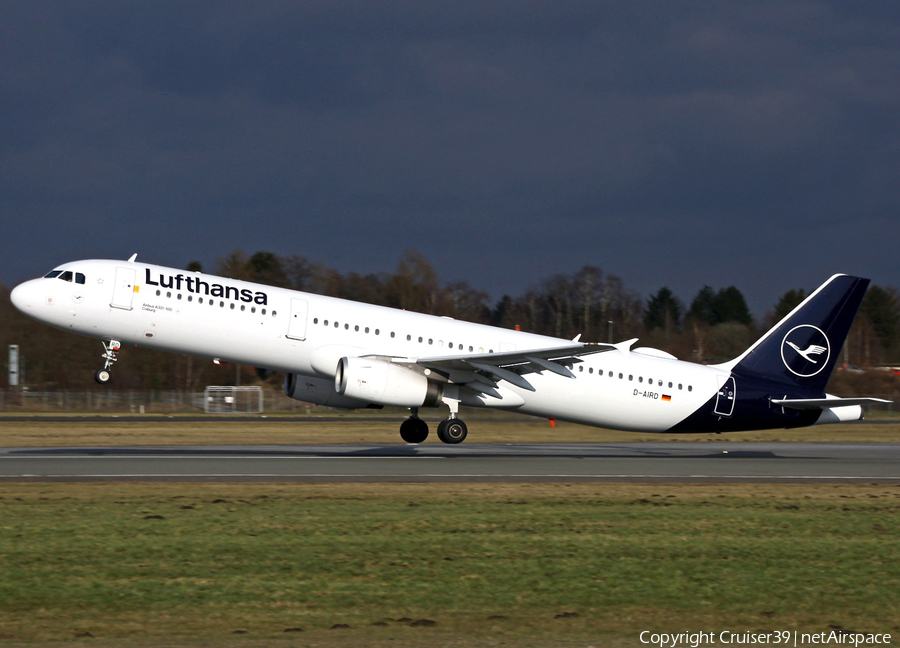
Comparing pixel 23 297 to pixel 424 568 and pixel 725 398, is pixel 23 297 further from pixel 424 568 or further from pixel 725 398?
pixel 725 398

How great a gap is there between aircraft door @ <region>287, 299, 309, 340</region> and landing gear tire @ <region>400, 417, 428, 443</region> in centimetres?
476

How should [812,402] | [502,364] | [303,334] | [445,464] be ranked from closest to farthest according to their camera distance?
[445,464], [303,334], [502,364], [812,402]

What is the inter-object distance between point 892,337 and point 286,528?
141 meters

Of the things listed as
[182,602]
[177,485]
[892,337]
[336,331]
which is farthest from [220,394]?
[892,337]

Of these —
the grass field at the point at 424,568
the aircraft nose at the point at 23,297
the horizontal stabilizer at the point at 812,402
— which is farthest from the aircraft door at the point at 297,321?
the horizontal stabilizer at the point at 812,402

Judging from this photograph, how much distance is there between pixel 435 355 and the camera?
29375 mm

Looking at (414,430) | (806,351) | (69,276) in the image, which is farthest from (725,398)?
(69,276)

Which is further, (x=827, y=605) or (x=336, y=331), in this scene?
(x=336, y=331)

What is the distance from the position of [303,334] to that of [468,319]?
227 ft

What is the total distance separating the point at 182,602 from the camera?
10258 millimetres

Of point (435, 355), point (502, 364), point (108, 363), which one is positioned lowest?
point (108, 363)

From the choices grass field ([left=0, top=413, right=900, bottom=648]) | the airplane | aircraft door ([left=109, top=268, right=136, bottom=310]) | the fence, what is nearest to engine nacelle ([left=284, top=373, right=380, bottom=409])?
the airplane

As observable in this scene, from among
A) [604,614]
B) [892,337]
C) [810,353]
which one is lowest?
[604,614]

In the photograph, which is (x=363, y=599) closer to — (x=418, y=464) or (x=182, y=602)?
(x=182, y=602)
